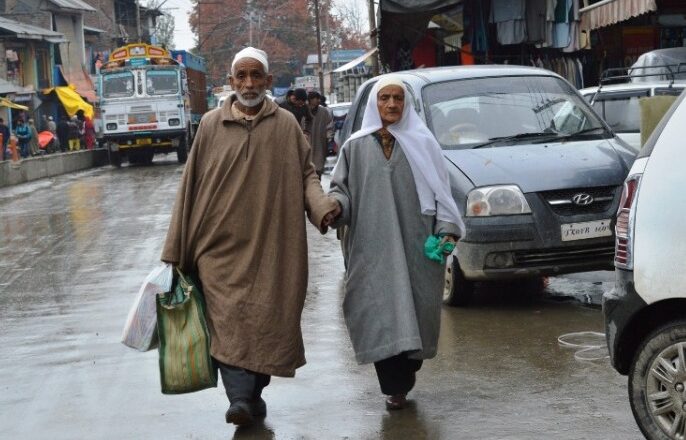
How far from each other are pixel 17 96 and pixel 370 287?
46597mm

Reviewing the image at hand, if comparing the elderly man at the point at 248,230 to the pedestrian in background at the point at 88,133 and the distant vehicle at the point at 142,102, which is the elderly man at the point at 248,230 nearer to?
the distant vehicle at the point at 142,102

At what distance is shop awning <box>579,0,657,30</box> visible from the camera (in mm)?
14927

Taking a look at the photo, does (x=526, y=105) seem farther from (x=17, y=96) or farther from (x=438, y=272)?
(x=17, y=96)

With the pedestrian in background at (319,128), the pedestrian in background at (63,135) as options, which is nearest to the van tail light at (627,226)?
the pedestrian in background at (319,128)

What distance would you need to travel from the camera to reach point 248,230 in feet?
19.1

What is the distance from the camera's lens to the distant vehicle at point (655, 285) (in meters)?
4.64

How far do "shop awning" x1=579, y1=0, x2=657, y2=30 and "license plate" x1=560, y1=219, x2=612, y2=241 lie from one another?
259 inches

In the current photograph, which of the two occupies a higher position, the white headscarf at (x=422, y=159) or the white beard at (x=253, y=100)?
the white beard at (x=253, y=100)

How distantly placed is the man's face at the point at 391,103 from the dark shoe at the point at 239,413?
1551mm

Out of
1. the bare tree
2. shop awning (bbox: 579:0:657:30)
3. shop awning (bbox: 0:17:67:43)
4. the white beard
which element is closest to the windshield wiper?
the white beard

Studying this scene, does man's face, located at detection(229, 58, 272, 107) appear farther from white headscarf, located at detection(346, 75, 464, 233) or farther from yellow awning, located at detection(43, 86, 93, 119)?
yellow awning, located at detection(43, 86, 93, 119)

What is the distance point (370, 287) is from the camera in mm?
5953

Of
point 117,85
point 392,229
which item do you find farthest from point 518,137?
point 117,85

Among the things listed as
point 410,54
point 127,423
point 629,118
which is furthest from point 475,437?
point 410,54
